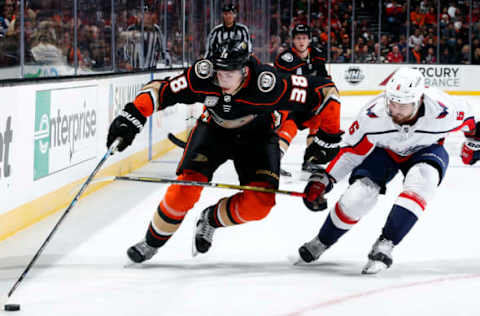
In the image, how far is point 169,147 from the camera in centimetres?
977

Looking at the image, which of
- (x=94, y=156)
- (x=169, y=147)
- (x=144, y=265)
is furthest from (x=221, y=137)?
(x=169, y=147)

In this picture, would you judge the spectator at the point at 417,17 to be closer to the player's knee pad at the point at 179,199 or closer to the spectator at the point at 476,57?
the spectator at the point at 476,57

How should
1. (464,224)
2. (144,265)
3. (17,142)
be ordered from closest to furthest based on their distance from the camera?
(144,265) → (17,142) → (464,224)

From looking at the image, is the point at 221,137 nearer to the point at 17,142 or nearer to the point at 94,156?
the point at 17,142

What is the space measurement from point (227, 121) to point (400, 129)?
2.72ft

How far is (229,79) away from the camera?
3.70 metres

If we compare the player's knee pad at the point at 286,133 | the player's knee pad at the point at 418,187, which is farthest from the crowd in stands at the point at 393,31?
the player's knee pad at the point at 418,187

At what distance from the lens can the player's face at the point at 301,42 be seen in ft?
24.3

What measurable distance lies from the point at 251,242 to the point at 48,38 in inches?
85.0

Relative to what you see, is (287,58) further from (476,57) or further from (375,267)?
(476,57)

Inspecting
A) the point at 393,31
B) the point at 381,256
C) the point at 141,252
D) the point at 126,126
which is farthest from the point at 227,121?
the point at 393,31

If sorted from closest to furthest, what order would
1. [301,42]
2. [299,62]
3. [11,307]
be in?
[11,307]
[301,42]
[299,62]

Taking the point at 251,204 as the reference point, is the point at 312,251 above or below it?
below

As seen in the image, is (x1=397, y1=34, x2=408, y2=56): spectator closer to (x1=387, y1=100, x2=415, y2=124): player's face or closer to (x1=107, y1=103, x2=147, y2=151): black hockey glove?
(x1=387, y1=100, x2=415, y2=124): player's face
